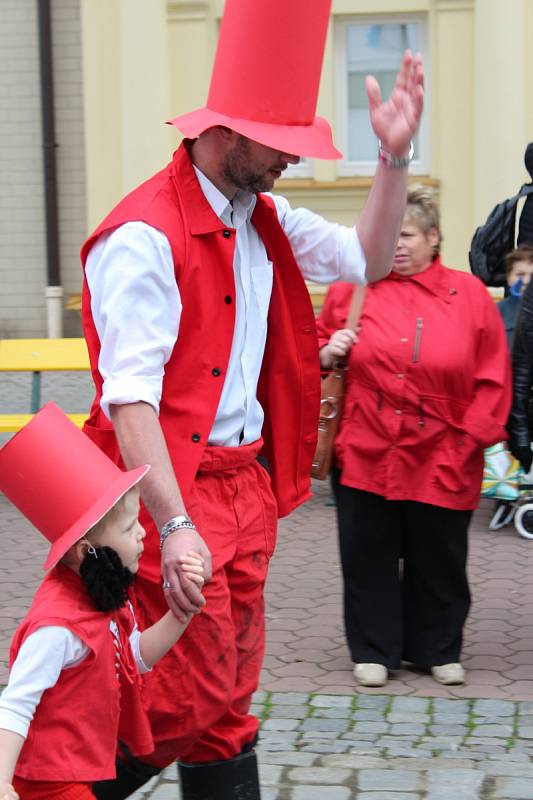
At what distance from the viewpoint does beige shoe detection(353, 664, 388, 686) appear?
5242 mm

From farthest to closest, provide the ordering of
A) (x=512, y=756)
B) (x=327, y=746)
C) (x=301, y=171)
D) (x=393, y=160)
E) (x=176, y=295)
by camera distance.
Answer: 1. (x=301, y=171)
2. (x=327, y=746)
3. (x=512, y=756)
4. (x=393, y=160)
5. (x=176, y=295)

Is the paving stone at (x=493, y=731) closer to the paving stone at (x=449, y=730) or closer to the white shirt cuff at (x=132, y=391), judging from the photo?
the paving stone at (x=449, y=730)

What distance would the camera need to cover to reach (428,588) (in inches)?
211

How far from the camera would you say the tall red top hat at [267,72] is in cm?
329

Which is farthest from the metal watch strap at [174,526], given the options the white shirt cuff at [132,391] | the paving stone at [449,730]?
the paving stone at [449,730]

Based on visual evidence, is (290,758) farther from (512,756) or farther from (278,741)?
(512,756)

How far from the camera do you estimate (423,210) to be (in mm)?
5273

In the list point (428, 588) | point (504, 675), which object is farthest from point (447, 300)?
point (504, 675)

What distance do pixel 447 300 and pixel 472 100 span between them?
23.4 feet

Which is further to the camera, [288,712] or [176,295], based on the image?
[288,712]

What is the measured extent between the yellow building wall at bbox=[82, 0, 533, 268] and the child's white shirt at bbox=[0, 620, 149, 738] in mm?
9276

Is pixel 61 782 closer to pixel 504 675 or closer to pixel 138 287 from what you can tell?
pixel 138 287

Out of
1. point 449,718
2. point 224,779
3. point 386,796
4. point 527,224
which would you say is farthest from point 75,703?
point 527,224

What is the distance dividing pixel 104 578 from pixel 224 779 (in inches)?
29.9
